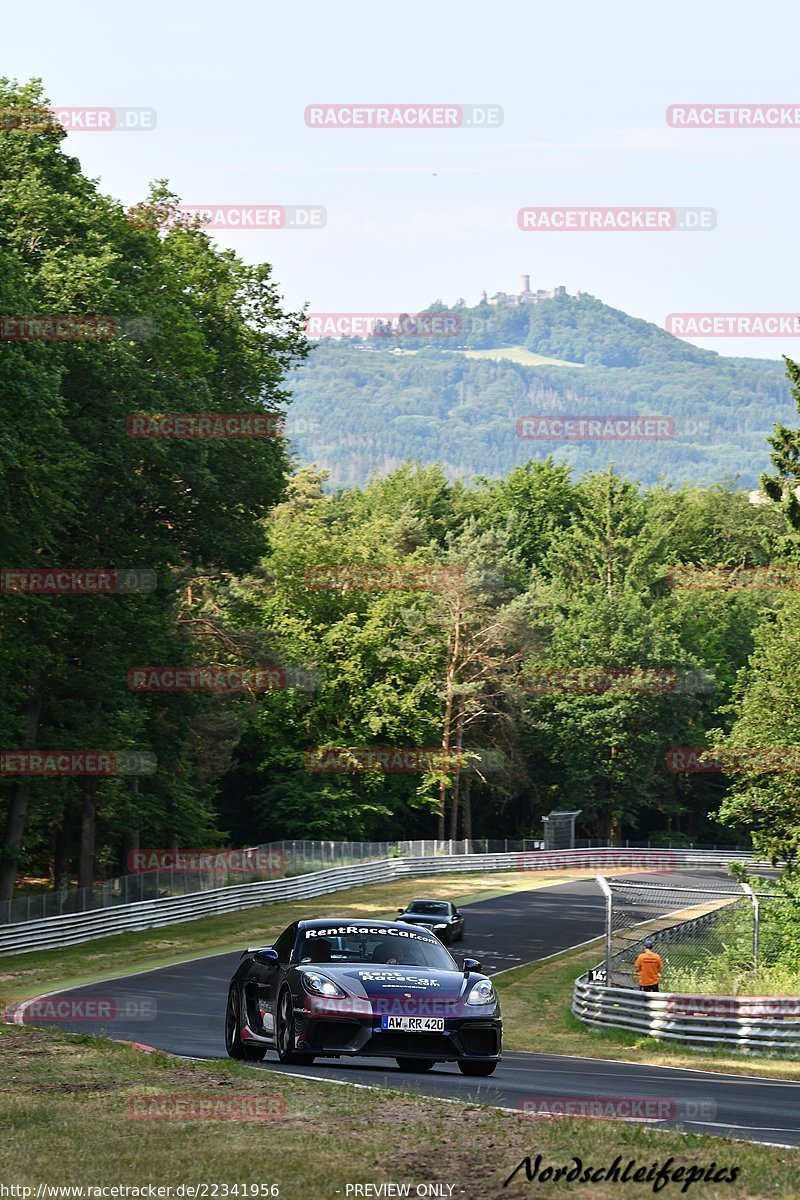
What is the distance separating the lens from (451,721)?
86.3 meters

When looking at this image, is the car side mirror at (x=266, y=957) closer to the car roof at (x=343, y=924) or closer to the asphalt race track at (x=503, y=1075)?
the car roof at (x=343, y=924)

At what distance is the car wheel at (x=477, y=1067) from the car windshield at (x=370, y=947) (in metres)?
0.86

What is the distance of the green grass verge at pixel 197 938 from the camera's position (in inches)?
1467

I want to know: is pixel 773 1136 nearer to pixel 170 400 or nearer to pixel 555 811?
pixel 170 400

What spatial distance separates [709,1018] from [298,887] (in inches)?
1391

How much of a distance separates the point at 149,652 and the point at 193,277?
11519 mm

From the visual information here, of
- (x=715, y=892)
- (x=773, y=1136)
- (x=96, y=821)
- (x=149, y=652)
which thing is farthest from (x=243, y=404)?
(x=773, y=1136)

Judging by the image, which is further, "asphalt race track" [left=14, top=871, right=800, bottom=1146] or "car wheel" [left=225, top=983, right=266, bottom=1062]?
"car wheel" [left=225, top=983, right=266, bottom=1062]

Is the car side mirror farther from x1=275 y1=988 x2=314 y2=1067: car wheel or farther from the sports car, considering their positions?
x1=275 y1=988 x2=314 y2=1067: car wheel

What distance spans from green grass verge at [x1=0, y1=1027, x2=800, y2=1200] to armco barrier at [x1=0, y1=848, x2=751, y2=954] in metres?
30.7

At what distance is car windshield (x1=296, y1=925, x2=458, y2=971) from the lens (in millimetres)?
15594

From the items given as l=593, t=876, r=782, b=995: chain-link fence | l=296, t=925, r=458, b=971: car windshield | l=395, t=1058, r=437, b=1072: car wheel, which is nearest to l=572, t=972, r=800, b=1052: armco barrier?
l=593, t=876, r=782, b=995: chain-link fence

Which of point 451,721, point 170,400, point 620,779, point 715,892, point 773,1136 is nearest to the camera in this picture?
point 773,1136

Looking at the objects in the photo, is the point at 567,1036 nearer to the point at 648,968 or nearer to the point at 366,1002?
the point at 648,968
